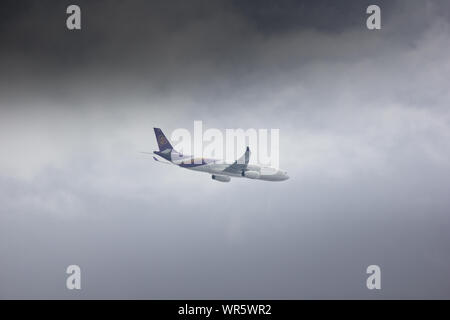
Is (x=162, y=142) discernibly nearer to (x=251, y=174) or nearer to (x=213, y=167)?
(x=213, y=167)

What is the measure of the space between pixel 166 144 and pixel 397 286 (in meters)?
141

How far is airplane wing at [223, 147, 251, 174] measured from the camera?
58.3m

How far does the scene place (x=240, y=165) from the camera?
195 feet

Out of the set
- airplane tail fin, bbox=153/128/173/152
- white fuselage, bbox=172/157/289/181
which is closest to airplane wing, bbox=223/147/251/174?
white fuselage, bbox=172/157/289/181

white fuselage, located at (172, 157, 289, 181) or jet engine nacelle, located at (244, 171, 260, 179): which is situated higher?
white fuselage, located at (172, 157, 289, 181)

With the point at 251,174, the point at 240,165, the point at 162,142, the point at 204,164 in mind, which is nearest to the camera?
the point at 240,165

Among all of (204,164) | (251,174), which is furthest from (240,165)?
(204,164)

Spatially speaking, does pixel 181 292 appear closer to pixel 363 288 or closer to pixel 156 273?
pixel 156 273

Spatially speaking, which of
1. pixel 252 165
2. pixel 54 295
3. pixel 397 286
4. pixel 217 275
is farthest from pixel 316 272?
pixel 252 165

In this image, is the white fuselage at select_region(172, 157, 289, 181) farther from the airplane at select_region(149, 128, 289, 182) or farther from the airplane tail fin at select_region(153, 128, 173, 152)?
the airplane tail fin at select_region(153, 128, 173, 152)

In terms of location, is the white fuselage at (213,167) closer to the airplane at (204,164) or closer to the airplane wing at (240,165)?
the airplane at (204,164)

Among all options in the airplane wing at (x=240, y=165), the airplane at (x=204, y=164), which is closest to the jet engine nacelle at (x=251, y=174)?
the airplane at (x=204, y=164)

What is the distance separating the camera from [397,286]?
172m

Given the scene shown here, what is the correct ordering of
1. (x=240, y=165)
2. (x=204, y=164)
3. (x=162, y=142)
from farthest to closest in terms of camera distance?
(x=162, y=142) → (x=204, y=164) → (x=240, y=165)
